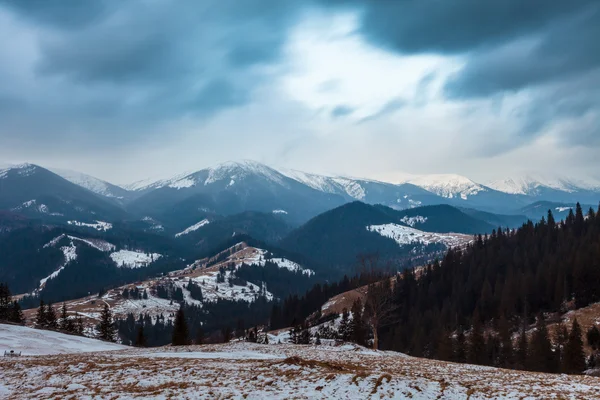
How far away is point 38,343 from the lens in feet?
161

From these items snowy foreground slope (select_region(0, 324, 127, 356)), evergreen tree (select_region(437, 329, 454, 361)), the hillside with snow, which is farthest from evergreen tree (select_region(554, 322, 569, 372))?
snowy foreground slope (select_region(0, 324, 127, 356))

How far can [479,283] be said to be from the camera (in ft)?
470

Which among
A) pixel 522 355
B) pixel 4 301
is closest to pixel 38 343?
pixel 4 301

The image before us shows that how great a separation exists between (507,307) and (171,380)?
110 m

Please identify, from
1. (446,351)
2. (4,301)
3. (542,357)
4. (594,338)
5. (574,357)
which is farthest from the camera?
(4,301)

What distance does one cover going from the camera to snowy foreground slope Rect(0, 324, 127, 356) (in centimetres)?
4441

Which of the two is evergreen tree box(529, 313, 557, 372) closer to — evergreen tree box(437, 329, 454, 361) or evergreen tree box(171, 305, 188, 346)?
evergreen tree box(437, 329, 454, 361)

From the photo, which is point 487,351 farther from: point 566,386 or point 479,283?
point 479,283

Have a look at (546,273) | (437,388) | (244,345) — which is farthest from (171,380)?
(546,273)

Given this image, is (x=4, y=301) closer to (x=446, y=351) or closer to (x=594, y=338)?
(x=446, y=351)

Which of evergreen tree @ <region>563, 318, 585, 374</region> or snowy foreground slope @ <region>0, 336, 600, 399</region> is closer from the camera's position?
snowy foreground slope @ <region>0, 336, 600, 399</region>

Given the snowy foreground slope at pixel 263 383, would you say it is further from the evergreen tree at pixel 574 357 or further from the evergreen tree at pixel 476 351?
the evergreen tree at pixel 476 351

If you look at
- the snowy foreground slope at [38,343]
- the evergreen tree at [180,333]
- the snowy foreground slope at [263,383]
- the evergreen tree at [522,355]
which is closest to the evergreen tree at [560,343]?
the evergreen tree at [522,355]

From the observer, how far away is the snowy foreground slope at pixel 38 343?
4441cm
